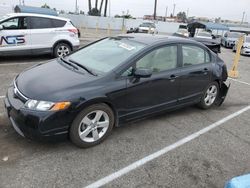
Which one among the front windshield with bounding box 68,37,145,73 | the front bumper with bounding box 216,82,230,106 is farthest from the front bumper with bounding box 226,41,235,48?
the front windshield with bounding box 68,37,145,73

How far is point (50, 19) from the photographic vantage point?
871cm

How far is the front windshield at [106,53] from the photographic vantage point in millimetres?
3766

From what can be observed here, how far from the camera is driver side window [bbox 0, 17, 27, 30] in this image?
7.76m

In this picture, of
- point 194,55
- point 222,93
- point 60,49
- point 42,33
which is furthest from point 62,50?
point 222,93

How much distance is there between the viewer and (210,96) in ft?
17.3

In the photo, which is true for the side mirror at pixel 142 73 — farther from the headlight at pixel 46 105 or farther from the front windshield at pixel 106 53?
the headlight at pixel 46 105

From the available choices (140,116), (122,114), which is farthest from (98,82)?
(140,116)

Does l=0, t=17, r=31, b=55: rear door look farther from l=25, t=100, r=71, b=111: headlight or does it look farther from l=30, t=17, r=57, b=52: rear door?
l=25, t=100, r=71, b=111: headlight

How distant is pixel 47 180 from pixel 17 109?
98 cm

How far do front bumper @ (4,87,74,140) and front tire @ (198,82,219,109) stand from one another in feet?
9.90

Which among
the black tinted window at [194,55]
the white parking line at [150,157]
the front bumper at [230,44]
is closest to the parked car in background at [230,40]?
the front bumper at [230,44]

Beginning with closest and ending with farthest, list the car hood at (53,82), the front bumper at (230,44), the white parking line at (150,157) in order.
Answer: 1. the white parking line at (150,157)
2. the car hood at (53,82)
3. the front bumper at (230,44)

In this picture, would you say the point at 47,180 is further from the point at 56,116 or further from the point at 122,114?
the point at 122,114

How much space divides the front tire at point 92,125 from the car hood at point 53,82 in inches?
13.3
